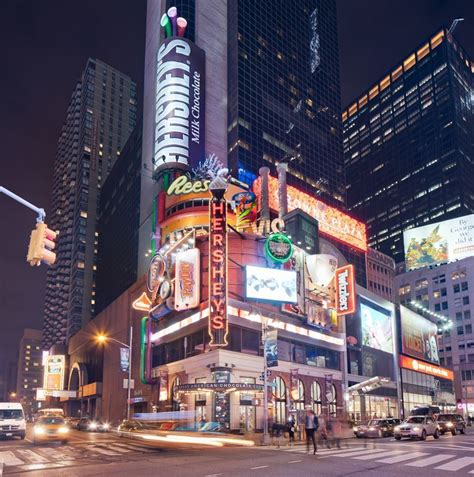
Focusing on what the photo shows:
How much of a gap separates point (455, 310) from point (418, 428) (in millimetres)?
122569

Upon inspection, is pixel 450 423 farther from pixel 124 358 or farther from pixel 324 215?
pixel 324 215

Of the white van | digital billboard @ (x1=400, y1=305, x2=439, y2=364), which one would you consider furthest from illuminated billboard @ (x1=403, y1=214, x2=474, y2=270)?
the white van

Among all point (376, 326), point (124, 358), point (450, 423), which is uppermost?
point (376, 326)

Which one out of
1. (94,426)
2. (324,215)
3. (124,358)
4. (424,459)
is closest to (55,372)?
(94,426)

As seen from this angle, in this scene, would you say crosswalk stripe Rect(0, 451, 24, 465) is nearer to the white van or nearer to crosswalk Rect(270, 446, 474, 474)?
the white van

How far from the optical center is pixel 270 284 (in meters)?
51.1

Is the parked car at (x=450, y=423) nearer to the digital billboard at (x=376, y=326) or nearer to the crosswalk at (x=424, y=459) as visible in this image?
the crosswalk at (x=424, y=459)

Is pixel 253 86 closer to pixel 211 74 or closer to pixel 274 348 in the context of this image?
pixel 211 74

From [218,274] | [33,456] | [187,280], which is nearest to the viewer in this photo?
[33,456]

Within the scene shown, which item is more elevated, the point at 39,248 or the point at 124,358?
the point at 39,248

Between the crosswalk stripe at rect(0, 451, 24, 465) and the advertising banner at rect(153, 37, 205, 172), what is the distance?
62399 mm

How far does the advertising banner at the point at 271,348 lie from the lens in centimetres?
3669

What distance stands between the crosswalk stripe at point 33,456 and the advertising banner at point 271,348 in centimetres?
1710

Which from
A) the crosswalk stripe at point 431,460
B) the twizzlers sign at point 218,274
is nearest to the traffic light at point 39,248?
the crosswalk stripe at point 431,460
